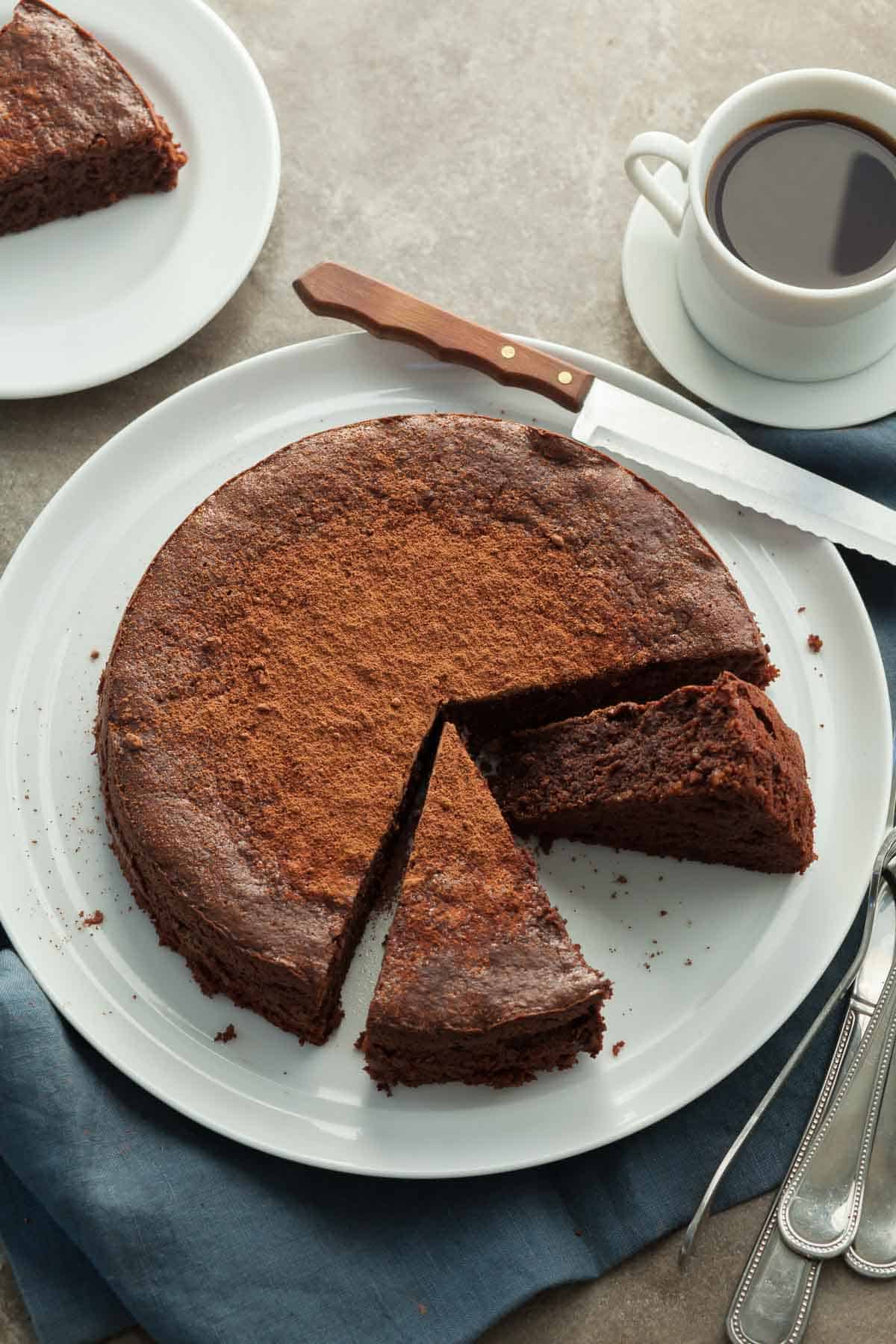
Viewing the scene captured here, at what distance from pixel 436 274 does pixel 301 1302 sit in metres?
3.29

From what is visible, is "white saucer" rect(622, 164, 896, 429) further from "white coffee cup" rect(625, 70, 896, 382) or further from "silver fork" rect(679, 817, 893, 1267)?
"silver fork" rect(679, 817, 893, 1267)

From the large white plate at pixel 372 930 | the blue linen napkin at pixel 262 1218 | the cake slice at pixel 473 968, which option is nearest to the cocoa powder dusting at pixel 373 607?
the cake slice at pixel 473 968

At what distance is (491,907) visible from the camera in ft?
11.9

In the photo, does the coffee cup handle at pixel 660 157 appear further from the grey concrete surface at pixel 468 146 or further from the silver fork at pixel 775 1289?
the silver fork at pixel 775 1289

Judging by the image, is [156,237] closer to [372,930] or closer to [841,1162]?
[372,930]

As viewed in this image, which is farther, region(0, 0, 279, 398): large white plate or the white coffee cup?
region(0, 0, 279, 398): large white plate

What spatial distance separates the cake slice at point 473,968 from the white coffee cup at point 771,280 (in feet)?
5.30

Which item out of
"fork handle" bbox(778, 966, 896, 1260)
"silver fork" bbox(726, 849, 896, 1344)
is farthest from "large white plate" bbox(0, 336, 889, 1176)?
"silver fork" bbox(726, 849, 896, 1344)

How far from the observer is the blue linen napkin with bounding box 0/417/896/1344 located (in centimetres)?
363

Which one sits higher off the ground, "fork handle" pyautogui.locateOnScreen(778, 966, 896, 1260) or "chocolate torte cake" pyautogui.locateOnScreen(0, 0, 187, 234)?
"chocolate torte cake" pyautogui.locateOnScreen(0, 0, 187, 234)

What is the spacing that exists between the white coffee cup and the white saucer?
73 mm

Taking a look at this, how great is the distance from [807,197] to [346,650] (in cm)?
199

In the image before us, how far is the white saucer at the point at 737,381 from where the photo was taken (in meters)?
4.30

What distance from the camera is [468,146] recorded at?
4766 millimetres
